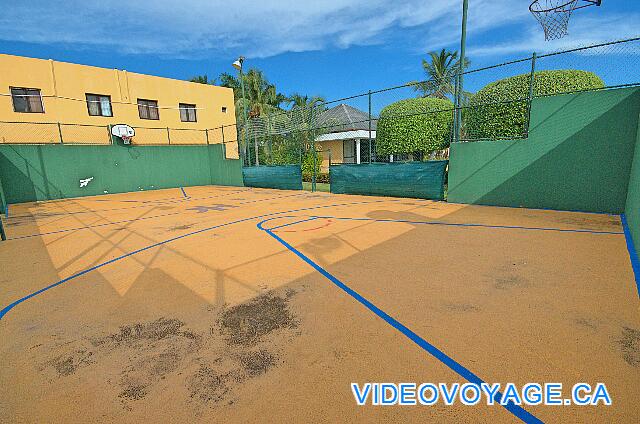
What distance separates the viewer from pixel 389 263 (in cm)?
418

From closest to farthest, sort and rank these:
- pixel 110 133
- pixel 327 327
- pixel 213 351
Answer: pixel 213 351 → pixel 327 327 → pixel 110 133

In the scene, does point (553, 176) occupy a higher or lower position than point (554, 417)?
higher

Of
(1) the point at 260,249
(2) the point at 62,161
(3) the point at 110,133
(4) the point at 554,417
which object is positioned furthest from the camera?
(3) the point at 110,133

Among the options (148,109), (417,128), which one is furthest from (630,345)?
(148,109)

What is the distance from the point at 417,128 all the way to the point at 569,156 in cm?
620

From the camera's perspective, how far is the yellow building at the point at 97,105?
14.8 meters

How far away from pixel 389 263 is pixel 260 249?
2147 millimetres

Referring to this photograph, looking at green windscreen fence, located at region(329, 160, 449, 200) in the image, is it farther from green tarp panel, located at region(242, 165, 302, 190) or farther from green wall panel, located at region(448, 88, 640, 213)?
green tarp panel, located at region(242, 165, 302, 190)

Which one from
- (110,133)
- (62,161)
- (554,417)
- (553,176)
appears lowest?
(554,417)

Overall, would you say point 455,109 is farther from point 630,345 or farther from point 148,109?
point 148,109

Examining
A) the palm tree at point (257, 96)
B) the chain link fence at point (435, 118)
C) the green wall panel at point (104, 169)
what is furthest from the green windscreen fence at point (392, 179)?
the palm tree at point (257, 96)

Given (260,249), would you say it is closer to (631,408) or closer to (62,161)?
(631,408)

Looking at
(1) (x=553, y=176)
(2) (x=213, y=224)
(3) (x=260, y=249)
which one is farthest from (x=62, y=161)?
(1) (x=553, y=176)

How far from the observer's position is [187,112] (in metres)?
21.1
